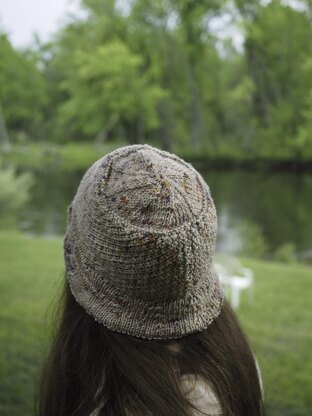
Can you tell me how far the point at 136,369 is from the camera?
122cm

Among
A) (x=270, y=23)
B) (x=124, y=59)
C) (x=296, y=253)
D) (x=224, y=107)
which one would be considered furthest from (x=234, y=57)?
(x=296, y=253)

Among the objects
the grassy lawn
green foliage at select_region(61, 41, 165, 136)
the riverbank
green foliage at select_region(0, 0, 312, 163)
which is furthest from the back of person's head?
green foliage at select_region(61, 41, 165, 136)

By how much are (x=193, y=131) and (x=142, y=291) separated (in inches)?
311

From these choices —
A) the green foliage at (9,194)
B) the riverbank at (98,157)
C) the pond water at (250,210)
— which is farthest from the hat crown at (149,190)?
the green foliage at (9,194)

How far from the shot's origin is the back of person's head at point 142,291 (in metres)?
1.19

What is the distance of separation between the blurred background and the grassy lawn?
0.05 feet

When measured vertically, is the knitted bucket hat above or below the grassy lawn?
above

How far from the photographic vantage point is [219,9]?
444cm

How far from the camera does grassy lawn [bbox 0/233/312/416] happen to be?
3.72 metres

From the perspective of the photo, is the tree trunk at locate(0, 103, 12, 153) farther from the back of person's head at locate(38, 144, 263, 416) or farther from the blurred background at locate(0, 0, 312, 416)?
the back of person's head at locate(38, 144, 263, 416)

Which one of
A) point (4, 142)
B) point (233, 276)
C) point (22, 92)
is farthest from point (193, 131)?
point (4, 142)

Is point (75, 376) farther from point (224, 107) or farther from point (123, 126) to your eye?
point (123, 126)

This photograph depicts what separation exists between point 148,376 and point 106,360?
0.42 feet

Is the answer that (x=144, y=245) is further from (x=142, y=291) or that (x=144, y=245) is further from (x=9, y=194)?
(x=9, y=194)
